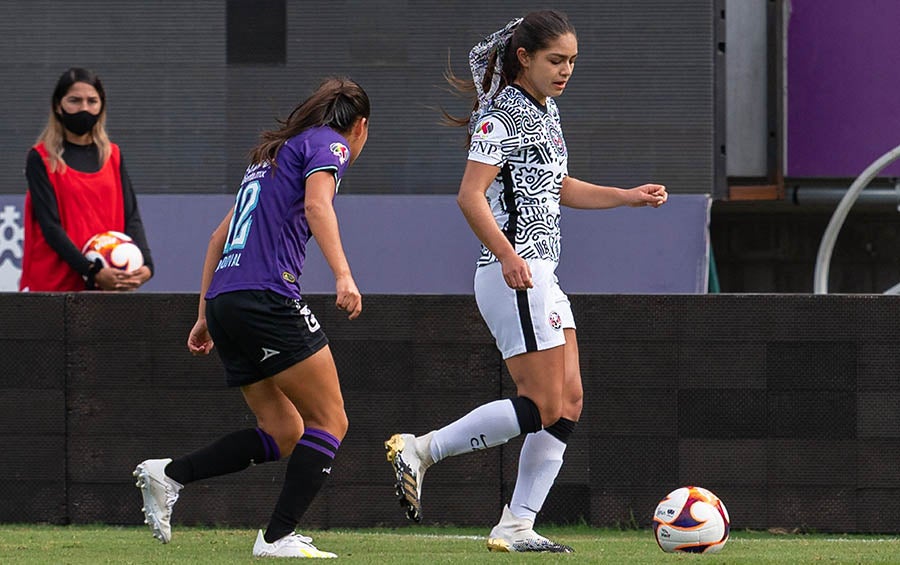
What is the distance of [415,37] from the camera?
13.2 meters

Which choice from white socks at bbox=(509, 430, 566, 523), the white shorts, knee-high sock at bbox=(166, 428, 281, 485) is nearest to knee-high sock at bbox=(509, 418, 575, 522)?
white socks at bbox=(509, 430, 566, 523)

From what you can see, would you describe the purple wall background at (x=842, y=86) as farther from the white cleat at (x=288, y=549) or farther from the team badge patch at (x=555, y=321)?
the white cleat at (x=288, y=549)

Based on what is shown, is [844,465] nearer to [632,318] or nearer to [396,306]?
[632,318]

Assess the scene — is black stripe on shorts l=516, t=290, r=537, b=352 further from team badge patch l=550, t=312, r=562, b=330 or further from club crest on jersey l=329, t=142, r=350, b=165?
club crest on jersey l=329, t=142, r=350, b=165

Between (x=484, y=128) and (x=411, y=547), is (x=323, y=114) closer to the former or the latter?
(x=484, y=128)

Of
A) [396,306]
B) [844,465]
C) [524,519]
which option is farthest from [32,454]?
[844,465]

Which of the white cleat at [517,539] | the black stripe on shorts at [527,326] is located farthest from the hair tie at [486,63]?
the white cleat at [517,539]

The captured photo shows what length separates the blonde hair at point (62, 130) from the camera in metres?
6.91

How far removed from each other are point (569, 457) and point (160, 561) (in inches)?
98.2

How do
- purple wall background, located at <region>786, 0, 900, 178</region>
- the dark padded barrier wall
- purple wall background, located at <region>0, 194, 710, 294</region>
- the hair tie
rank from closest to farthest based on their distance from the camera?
the hair tie, the dark padded barrier wall, purple wall background, located at <region>0, 194, 710, 294</region>, purple wall background, located at <region>786, 0, 900, 178</region>

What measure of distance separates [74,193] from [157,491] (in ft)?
7.74

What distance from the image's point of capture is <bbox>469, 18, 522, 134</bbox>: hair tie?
5293 millimetres

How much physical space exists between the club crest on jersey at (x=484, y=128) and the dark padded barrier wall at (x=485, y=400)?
2.01m

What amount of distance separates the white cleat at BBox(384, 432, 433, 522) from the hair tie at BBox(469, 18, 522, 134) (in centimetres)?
111
